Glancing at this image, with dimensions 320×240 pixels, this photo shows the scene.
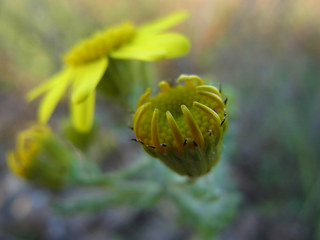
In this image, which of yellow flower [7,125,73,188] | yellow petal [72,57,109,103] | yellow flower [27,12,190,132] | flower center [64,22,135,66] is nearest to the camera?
yellow petal [72,57,109,103]

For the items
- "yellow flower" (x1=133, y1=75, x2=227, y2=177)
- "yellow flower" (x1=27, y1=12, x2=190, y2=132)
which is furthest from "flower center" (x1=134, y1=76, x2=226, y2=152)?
"yellow flower" (x1=27, y1=12, x2=190, y2=132)

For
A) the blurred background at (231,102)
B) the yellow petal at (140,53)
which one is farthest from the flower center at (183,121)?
the blurred background at (231,102)

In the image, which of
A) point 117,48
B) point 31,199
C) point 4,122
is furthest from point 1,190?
point 117,48

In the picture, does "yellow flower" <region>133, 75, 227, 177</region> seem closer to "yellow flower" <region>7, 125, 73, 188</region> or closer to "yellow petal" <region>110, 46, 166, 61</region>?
"yellow petal" <region>110, 46, 166, 61</region>

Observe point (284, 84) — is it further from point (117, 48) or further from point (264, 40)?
point (117, 48)

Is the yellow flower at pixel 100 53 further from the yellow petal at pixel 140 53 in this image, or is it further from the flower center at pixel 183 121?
the flower center at pixel 183 121

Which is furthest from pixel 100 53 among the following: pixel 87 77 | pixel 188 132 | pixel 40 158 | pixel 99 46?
pixel 188 132
